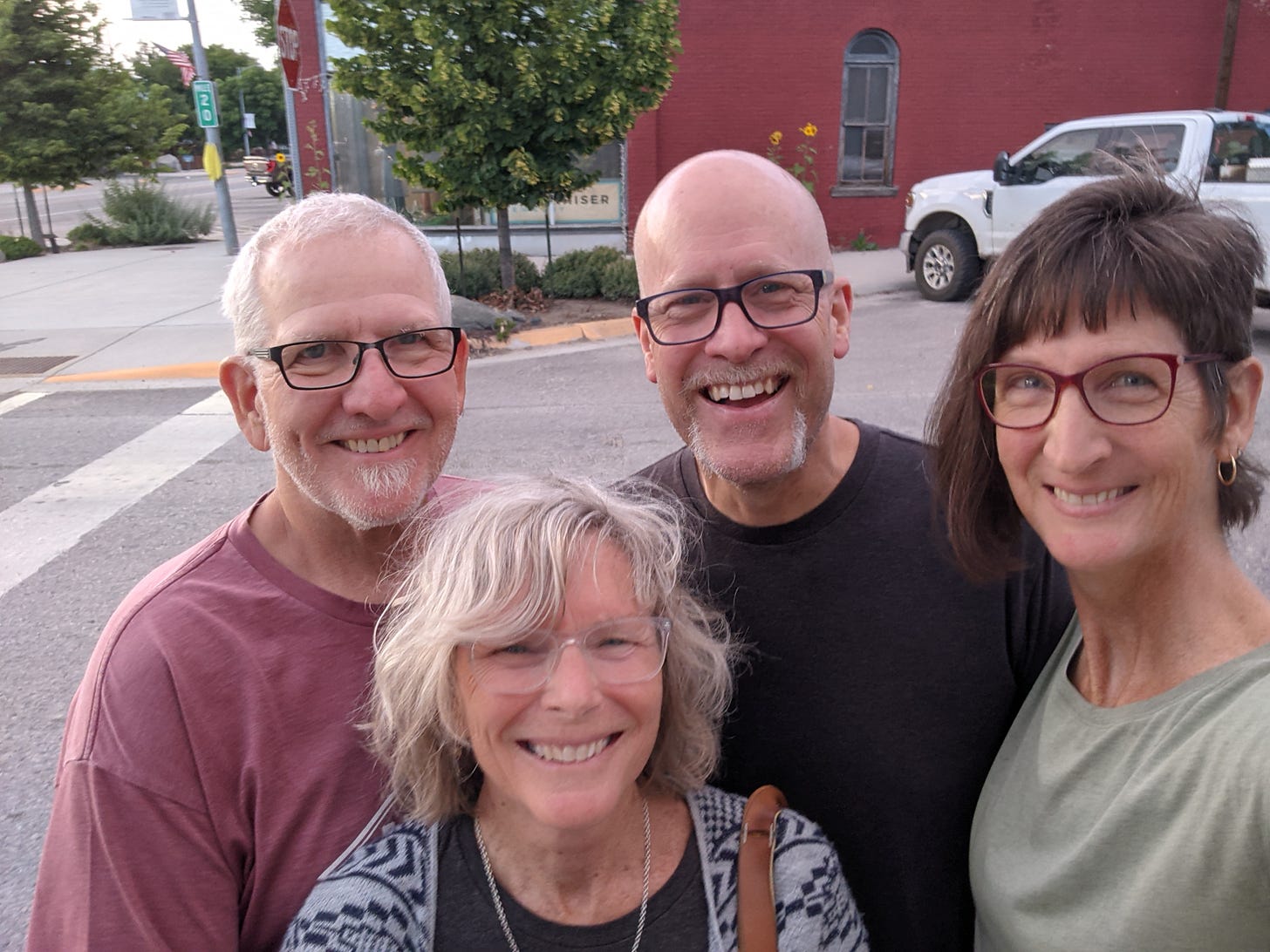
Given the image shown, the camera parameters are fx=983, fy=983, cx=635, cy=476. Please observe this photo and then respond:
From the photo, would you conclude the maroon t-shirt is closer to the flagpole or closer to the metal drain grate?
the metal drain grate

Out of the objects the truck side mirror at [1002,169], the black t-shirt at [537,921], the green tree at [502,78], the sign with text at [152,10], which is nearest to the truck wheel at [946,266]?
the truck side mirror at [1002,169]

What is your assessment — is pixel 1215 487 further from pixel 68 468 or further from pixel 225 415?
pixel 225 415

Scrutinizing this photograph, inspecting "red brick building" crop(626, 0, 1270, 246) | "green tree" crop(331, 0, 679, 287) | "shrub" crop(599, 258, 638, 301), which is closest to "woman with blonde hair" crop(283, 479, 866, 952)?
"green tree" crop(331, 0, 679, 287)

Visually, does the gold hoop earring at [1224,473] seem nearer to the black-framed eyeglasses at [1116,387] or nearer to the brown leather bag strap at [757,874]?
the black-framed eyeglasses at [1116,387]

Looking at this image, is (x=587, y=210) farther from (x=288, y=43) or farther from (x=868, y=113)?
(x=288, y=43)

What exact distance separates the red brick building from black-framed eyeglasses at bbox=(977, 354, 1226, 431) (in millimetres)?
14592

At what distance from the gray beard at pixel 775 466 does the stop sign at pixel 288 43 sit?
28.0 ft

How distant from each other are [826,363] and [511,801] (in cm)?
104

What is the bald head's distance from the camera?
1.96 metres

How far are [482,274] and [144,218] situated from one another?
38.4 ft

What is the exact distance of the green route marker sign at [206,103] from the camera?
615 inches

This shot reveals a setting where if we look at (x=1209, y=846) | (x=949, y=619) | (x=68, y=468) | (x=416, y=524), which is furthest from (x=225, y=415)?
(x=1209, y=846)

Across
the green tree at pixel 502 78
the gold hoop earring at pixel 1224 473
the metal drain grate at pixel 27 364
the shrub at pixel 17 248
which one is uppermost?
the green tree at pixel 502 78

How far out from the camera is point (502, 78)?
10266mm
